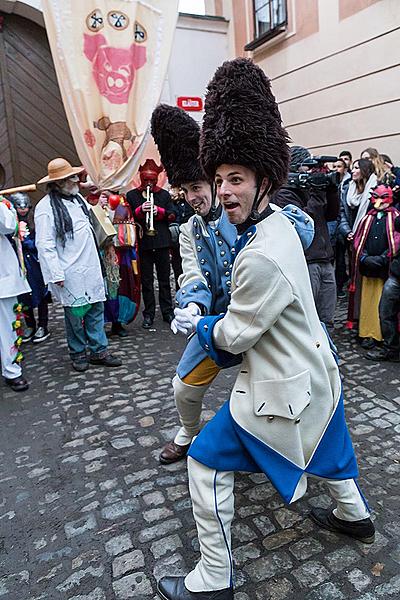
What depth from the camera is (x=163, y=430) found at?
329cm

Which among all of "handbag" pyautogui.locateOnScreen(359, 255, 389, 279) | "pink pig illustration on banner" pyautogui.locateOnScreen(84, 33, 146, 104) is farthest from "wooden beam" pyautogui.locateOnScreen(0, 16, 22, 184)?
"handbag" pyautogui.locateOnScreen(359, 255, 389, 279)

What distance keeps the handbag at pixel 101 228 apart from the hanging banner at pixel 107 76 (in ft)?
4.79

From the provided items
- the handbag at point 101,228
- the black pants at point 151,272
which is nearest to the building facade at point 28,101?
the black pants at point 151,272

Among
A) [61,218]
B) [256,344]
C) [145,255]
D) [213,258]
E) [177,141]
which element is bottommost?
[145,255]

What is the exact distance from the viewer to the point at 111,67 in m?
6.36

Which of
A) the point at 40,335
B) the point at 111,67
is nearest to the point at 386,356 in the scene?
the point at 40,335

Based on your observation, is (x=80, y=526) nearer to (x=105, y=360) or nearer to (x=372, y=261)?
(x=105, y=360)

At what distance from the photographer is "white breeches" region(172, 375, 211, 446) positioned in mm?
2492

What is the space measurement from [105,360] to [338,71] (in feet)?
18.7

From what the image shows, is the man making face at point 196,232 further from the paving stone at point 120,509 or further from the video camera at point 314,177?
the video camera at point 314,177

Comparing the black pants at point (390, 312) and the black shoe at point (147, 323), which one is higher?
the black pants at point (390, 312)

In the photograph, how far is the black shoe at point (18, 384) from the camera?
409cm

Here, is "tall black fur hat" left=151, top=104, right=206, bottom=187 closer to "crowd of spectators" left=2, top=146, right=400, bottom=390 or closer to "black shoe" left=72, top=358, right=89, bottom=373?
"crowd of spectators" left=2, top=146, right=400, bottom=390

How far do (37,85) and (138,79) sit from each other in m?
2.16
